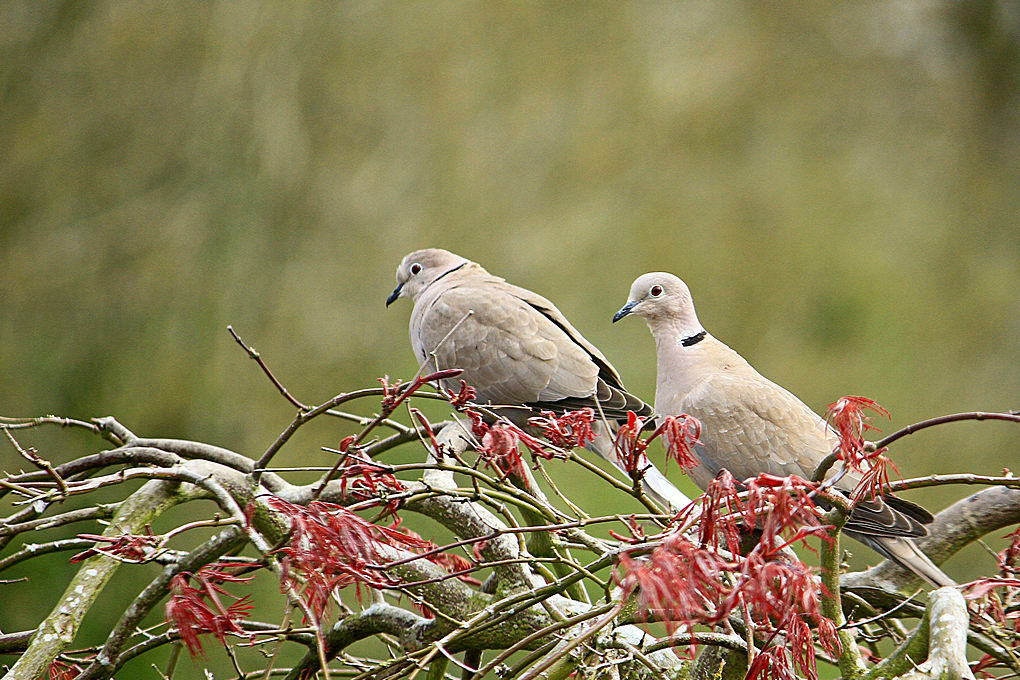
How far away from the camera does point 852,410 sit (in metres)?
0.71

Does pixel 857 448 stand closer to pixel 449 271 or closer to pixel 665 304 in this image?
pixel 665 304

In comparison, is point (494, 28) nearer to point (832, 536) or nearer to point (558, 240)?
point (558, 240)

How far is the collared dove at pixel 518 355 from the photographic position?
1654 mm

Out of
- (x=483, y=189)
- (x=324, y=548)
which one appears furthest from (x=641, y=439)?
(x=483, y=189)

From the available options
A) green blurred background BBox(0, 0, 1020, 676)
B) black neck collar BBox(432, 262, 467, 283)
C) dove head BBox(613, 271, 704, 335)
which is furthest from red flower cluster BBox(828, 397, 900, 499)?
green blurred background BBox(0, 0, 1020, 676)

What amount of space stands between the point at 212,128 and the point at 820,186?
2352 mm

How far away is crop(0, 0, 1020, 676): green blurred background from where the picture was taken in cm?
329

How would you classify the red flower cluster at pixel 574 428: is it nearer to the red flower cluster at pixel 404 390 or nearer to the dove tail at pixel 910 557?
the red flower cluster at pixel 404 390

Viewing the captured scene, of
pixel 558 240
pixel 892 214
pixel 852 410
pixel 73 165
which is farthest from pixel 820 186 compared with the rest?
pixel 852 410

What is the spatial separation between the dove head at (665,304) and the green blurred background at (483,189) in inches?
78.3

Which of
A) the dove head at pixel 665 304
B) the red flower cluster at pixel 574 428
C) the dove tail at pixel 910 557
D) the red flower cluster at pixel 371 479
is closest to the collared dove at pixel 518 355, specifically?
the dove head at pixel 665 304

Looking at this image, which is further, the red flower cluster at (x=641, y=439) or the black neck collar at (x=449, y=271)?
the black neck collar at (x=449, y=271)

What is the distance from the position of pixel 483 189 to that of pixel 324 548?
312cm

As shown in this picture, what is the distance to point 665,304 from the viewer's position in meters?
1.59
